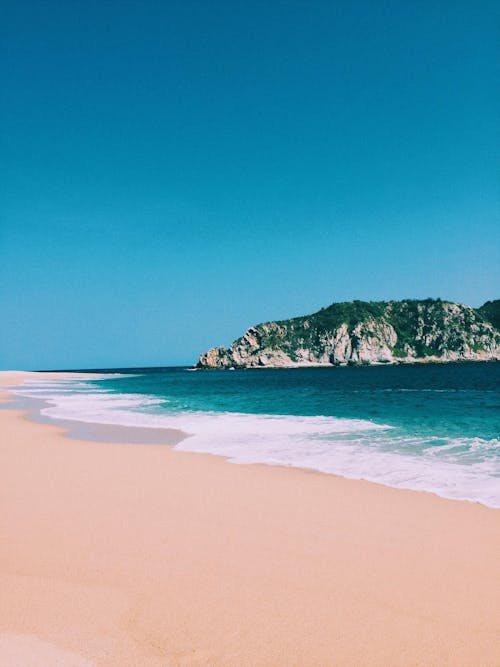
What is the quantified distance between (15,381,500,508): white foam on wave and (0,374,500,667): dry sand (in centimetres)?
123

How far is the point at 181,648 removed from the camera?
325 centimetres

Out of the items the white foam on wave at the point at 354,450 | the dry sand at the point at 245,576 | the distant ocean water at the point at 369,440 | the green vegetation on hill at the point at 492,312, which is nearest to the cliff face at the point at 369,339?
the green vegetation on hill at the point at 492,312

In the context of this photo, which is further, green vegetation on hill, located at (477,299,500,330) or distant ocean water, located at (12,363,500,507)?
green vegetation on hill, located at (477,299,500,330)

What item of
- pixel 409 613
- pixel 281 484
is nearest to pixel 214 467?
pixel 281 484

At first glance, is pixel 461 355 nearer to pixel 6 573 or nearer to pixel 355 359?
pixel 355 359

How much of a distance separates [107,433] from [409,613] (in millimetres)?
13723

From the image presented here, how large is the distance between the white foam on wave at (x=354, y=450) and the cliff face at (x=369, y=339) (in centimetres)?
13827

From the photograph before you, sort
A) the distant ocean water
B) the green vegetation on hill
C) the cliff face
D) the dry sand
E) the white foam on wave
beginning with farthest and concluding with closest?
the green vegetation on hill
the cliff face
the distant ocean water
the white foam on wave
the dry sand

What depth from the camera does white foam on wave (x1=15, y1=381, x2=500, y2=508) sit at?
837 cm

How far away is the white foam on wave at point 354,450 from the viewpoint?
8.37 m

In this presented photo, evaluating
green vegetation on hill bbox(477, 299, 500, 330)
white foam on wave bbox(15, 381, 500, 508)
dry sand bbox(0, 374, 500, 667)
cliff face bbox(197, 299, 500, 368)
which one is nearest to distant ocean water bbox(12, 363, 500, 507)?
white foam on wave bbox(15, 381, 500, 508)

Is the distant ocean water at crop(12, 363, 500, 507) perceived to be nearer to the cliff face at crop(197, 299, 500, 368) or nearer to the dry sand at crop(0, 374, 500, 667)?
the dry sand at crop(0, 374, 500, 667)

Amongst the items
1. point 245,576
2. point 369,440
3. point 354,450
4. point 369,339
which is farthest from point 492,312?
point 245,576

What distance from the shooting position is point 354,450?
11711 millimetres
